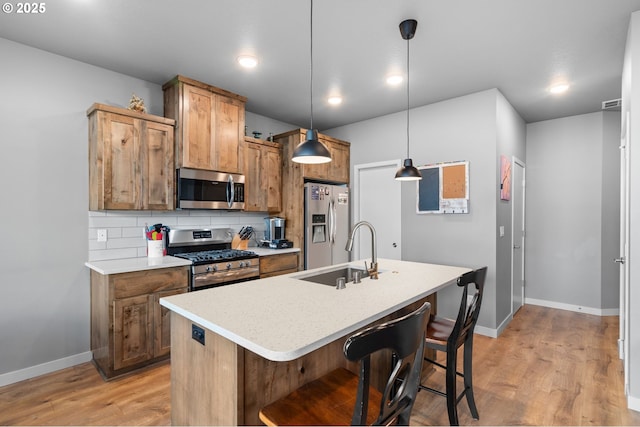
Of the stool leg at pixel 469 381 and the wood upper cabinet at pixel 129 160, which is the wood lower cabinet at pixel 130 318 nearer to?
the wood upper cabinet at pixel 129 160

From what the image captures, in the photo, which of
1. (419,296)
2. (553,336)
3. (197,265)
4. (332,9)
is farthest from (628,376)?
(197,265)

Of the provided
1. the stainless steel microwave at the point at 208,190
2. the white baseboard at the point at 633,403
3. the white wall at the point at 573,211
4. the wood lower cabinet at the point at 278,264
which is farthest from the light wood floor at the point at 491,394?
the stainless steel microwave at the point at 208,190

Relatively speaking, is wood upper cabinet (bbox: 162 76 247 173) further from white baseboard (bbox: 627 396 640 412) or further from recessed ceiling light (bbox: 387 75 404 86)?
white baseboard (bbox: 627 396 640 412)

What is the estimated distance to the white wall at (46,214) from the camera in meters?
2.51

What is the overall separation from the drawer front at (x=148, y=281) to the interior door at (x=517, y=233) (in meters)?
3.88

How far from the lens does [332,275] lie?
8.18 ft

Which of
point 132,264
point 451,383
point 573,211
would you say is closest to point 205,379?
point 451,383

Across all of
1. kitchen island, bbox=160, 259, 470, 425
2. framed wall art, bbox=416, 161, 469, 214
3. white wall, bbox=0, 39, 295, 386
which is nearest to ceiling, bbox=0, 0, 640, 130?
white wall, bbox=0, 39, 295, 386

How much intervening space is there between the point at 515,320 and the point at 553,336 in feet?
1.79

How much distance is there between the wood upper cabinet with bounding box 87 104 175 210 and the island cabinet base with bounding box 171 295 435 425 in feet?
5.52

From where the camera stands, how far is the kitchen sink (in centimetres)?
235

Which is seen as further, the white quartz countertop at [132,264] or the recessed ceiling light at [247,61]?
the recessed ceiling light at [247,61]

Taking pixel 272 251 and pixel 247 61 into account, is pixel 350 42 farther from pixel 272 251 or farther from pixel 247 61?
pixel 272 251

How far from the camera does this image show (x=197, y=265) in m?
2.96
